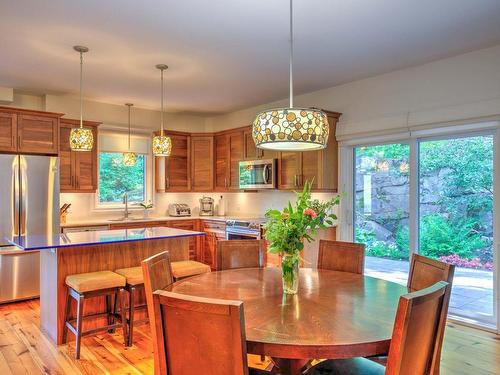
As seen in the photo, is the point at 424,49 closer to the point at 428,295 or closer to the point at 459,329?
the point at 459,329

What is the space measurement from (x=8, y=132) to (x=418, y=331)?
475 cm

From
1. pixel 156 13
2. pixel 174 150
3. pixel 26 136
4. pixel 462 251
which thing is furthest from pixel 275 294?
pixel 174 150

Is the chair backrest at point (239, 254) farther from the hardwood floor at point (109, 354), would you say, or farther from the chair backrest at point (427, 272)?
the chair backrest at point (427, 272)

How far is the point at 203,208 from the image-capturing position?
6.34m

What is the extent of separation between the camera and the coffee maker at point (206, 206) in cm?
633

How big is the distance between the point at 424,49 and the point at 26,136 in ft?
14.8

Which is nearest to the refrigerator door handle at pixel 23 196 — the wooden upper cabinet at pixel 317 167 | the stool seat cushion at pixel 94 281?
the stool seat cushion at pixel 94 281

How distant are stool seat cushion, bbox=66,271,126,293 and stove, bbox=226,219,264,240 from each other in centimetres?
210

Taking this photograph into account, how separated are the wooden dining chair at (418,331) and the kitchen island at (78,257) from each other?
2360 mm

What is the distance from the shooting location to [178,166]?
610 cm

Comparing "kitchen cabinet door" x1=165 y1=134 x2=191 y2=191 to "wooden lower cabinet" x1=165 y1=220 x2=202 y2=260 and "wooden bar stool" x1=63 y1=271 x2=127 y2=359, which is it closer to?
"wooden lower cabinet" x1=165 y1=220 x2=202 y2=260

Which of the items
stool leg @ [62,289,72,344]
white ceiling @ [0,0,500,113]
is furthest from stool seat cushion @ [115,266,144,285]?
white ceiling @ [0,0,500,113]

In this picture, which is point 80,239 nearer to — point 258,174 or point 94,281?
point 94,281

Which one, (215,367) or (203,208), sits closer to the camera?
(215,367)
